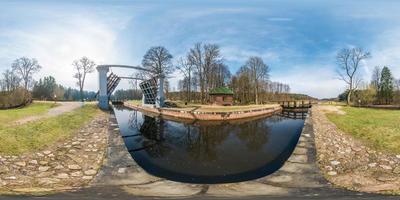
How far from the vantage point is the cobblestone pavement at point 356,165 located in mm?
7742

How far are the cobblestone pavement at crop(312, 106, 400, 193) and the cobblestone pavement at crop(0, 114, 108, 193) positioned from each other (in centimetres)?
700

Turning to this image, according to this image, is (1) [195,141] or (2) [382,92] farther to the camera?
(2) [382,92]

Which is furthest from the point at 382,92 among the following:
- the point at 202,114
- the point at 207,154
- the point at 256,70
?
the point at 207,154

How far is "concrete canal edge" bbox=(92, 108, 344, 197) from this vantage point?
291 inches

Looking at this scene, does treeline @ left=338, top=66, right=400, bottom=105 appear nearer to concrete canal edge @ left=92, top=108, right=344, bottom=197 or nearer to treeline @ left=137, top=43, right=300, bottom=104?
treeline @ left=137, top=43, right=300, bottom=104

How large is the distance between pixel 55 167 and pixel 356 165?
9.01 metres

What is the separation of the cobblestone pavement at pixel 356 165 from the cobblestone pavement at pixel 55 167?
23.0ft

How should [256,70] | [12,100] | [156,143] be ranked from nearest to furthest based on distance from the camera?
[156,143]
[12,100]
[256,70]

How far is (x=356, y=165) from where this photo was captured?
9.38 meters

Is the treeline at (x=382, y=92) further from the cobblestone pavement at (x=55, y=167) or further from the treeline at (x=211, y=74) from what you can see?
the cobblestone pavement at (x=55, y=167)

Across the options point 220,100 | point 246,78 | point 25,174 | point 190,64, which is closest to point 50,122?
point 25,174

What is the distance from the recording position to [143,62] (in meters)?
54.0

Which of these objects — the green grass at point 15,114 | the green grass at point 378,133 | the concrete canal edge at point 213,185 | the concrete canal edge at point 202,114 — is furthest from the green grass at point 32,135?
the concrete canal edge at point 202,114

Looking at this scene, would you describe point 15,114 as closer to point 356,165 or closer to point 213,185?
point 213,185
